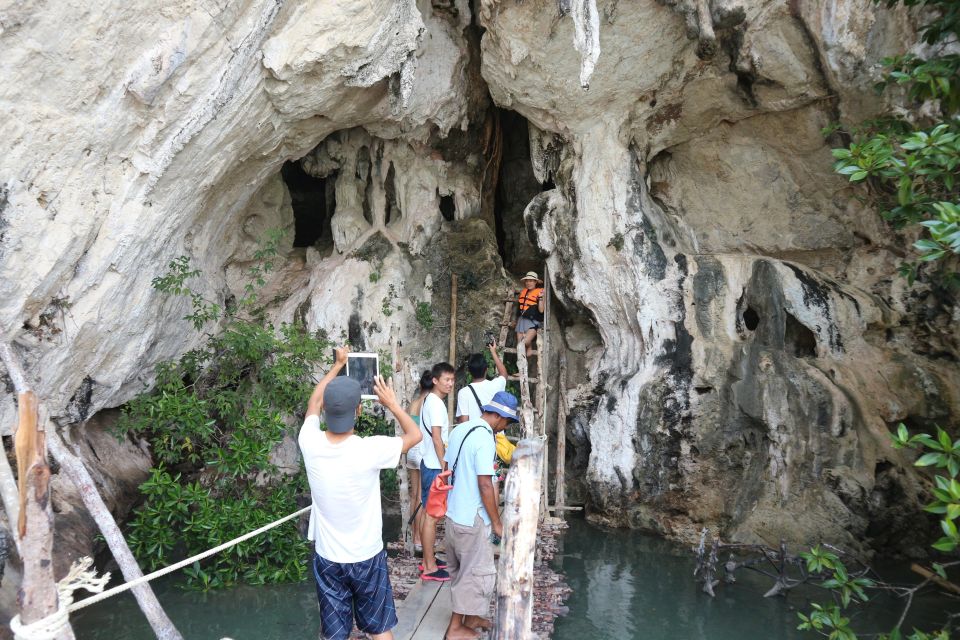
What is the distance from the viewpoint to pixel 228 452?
6.52 m

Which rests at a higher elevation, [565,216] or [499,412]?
[565,216]

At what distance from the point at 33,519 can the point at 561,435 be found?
6.03 meters

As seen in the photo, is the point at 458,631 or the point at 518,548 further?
the point at 458,631

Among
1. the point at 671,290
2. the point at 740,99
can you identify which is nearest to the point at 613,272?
the point at 671,290

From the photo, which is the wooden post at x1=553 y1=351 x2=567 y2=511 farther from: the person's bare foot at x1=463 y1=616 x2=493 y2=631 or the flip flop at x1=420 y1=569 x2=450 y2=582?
the person's bare foot at x1=463 y1=616 x2=493 y2=631

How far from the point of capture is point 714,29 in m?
7.38

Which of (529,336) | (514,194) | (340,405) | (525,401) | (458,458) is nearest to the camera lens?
(340,405)

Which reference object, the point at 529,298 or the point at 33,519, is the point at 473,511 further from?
the point at 529,298

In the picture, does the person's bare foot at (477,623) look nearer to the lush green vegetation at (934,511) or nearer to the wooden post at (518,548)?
the wooden post at (518,548)

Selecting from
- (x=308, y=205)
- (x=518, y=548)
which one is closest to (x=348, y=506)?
(x=518, y=548)

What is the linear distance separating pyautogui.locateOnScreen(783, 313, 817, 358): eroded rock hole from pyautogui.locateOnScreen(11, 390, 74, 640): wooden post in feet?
23.5

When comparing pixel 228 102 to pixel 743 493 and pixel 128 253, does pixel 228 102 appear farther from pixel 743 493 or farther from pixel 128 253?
pixel 743 493

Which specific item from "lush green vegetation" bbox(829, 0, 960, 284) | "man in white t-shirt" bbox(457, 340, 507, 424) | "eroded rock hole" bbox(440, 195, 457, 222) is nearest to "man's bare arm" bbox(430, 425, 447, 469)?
"man in white t-shirt" bbox(457, 340, 507, 424)

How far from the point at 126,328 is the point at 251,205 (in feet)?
9.94
